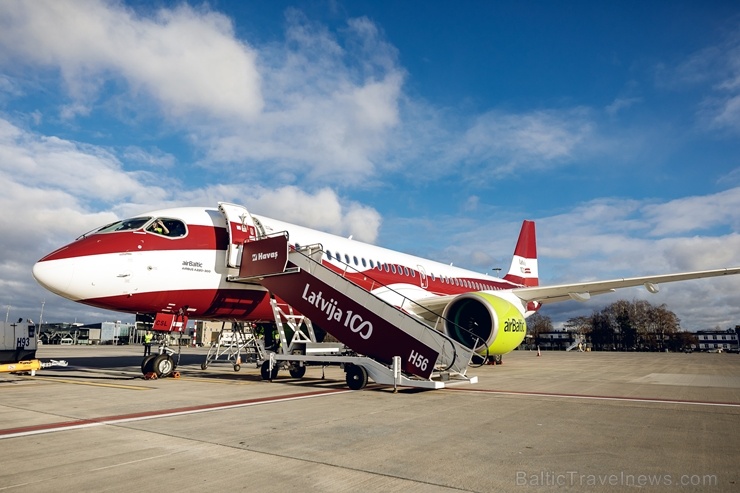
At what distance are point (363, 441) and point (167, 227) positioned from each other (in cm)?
858

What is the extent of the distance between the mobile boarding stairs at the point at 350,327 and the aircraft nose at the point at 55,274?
11.7 feet

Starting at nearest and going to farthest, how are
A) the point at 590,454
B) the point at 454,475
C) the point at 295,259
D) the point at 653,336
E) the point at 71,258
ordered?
the point at 454,475, the point at 590,454, the point at 71,258, the point at 295,259, the point at 653,336

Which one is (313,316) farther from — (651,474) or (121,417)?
(651,474)

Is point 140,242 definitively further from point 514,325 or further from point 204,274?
point 514,325

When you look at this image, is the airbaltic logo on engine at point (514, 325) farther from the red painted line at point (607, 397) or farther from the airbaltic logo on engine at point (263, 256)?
the airbaltic logo on engine at point (263, 256)

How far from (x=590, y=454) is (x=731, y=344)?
217516mm

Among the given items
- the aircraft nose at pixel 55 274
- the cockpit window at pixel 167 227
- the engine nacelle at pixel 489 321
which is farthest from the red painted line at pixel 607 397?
the aircraft nose at pixel 55 274

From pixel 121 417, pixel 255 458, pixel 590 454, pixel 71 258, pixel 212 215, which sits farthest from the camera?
pixel 212 215

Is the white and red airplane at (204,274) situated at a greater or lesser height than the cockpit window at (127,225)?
A: lesser

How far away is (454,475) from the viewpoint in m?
4.16

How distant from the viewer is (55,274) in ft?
33.5

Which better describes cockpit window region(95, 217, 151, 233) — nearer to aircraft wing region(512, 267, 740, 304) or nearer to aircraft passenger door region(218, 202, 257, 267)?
aircraft passenger door region(218, 202, 257, 267)

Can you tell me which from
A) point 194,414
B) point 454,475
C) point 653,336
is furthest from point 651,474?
point 653,336

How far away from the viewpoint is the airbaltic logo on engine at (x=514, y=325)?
1343cm
